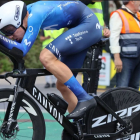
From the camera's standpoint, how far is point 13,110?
4043mm

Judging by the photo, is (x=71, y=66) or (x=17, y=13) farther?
(x=71, y=66)

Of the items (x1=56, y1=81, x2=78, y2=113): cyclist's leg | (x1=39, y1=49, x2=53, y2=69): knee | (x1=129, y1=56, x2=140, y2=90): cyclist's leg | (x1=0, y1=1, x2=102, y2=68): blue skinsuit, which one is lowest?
(x1=129, y1=56, x2=140, y2=90): cyclist's leg

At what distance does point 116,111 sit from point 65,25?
1.17 m

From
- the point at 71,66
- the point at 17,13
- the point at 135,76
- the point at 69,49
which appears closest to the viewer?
the point at 17,13

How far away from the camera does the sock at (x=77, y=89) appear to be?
425 cm

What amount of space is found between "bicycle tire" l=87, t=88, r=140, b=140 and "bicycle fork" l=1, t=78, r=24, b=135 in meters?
0.97

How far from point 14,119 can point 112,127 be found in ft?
4.18

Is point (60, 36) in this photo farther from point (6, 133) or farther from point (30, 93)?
point (6, 133)

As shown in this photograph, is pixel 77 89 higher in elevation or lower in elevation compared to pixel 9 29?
lower

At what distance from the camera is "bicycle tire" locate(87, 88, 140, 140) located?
4.70 m

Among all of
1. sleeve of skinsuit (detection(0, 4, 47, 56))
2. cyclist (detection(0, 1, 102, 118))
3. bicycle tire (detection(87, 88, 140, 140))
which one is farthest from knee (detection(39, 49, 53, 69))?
bicycle tire (detection(87, 88, 140, 140))

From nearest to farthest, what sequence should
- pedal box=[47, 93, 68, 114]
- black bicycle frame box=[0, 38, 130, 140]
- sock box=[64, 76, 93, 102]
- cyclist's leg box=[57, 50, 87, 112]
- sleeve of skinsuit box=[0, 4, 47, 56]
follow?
1. sleeve of skinsuit box=[0, 4, 47, 56]
2. black bicycle frame box=[0, 38, 130, 140]
3. sock box=[64, 76, 93, 102]
4. pedal box=[47, 93, 68, 114]
5. cyclist's leg box=[57, 50, 87, 112]

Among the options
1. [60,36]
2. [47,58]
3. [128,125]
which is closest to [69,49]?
[60,36]

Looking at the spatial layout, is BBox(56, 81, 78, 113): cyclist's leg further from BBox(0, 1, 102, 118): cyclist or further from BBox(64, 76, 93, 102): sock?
BBox(64, 76, 93, 102): sock
